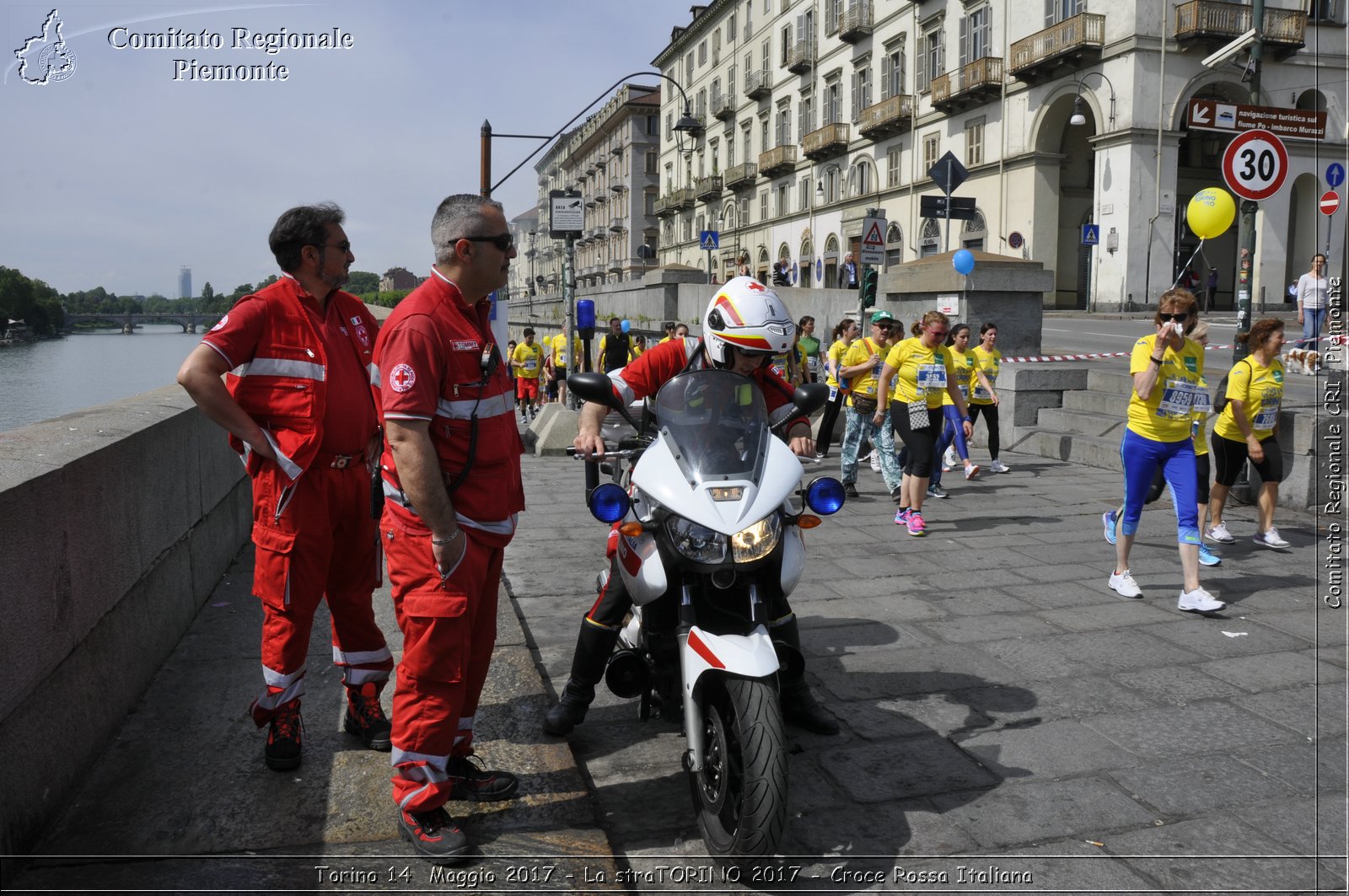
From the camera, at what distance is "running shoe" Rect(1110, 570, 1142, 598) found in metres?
6.19

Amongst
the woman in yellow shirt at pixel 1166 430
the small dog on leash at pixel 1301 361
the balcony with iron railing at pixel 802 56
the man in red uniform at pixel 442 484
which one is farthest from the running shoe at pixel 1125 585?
the balcony with iron railing at pixel 802 56

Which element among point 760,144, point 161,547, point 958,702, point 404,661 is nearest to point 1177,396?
point 958,702

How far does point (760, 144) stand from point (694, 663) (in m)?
57.8

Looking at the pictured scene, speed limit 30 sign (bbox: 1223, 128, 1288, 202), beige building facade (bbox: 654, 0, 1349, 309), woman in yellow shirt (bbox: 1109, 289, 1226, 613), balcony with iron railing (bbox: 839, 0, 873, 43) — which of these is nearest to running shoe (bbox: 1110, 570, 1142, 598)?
woman in yellow shirt (bbox: 1109, 289, 1226, 613)

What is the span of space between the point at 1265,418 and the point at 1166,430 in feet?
6.64

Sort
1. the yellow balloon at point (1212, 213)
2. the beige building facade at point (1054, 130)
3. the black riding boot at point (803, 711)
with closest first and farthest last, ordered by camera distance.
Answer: the black riding boot at point (803, 711)
the yellow balloon at point (1212, 213)
the beige building facade at point (1054, 130)

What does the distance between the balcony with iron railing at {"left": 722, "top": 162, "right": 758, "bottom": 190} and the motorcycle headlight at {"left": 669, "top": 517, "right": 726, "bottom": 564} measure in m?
56.9

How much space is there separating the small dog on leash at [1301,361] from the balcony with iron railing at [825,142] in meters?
35.9

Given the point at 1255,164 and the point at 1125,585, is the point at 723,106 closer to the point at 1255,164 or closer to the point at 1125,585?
the point at 1255,164

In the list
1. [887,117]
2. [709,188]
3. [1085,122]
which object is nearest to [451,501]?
[1085,122]

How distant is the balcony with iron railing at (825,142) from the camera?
47562mm

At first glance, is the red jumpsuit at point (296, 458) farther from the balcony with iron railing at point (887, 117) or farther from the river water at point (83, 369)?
the balcony with iron railing at point (887, 117)

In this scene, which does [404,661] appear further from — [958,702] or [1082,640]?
[1082,640]

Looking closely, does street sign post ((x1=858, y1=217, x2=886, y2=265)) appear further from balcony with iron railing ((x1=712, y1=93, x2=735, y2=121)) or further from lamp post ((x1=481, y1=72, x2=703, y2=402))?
balcony with iron railing ((x1=712, y1=93, x2=735, y2=121))
